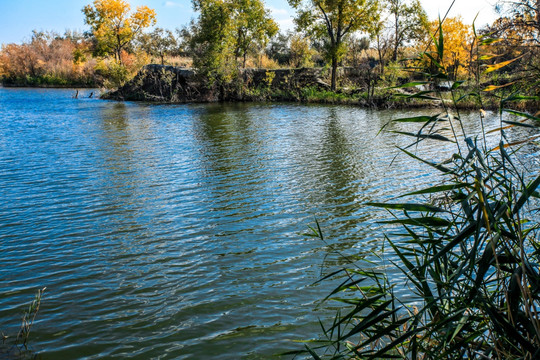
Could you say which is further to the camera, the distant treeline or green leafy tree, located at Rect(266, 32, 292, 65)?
green leafy tree, located at Rect(266, 32, 292, 65)

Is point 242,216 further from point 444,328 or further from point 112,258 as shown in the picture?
point 444,328

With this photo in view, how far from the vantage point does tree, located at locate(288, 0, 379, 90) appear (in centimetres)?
2928

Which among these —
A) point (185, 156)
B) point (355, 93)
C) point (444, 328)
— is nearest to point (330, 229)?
point (444, 328)

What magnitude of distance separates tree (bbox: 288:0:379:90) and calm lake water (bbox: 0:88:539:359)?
60.5 feet

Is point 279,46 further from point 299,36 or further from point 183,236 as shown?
point 183,236

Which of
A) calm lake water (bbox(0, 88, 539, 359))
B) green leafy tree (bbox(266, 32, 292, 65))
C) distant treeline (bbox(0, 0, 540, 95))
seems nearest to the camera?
calm lake water (bbox(0, 88, 539, 359))

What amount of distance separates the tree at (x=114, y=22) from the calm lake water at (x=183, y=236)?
106 ft

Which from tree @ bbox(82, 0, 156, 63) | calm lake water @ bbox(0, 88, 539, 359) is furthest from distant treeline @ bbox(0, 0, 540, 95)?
calm lake water @ bbox(0, 88, 539, 359)

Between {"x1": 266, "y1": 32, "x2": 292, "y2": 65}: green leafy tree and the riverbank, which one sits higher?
{"x1": 266, "y1": 32, "x2": 292, "y2": 65}: green leafy tree

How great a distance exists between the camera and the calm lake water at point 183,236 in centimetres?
389

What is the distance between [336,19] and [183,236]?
27765mm

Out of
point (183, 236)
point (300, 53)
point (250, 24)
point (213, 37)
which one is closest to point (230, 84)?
point (213, 37)

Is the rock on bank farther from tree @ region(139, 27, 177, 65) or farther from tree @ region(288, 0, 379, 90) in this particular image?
tree @ region(139, 27, 177, 65)

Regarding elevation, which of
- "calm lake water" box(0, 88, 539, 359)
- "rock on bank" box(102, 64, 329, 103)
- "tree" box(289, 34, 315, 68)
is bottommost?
"calm lake water" box(0, 88, 539, 359)
